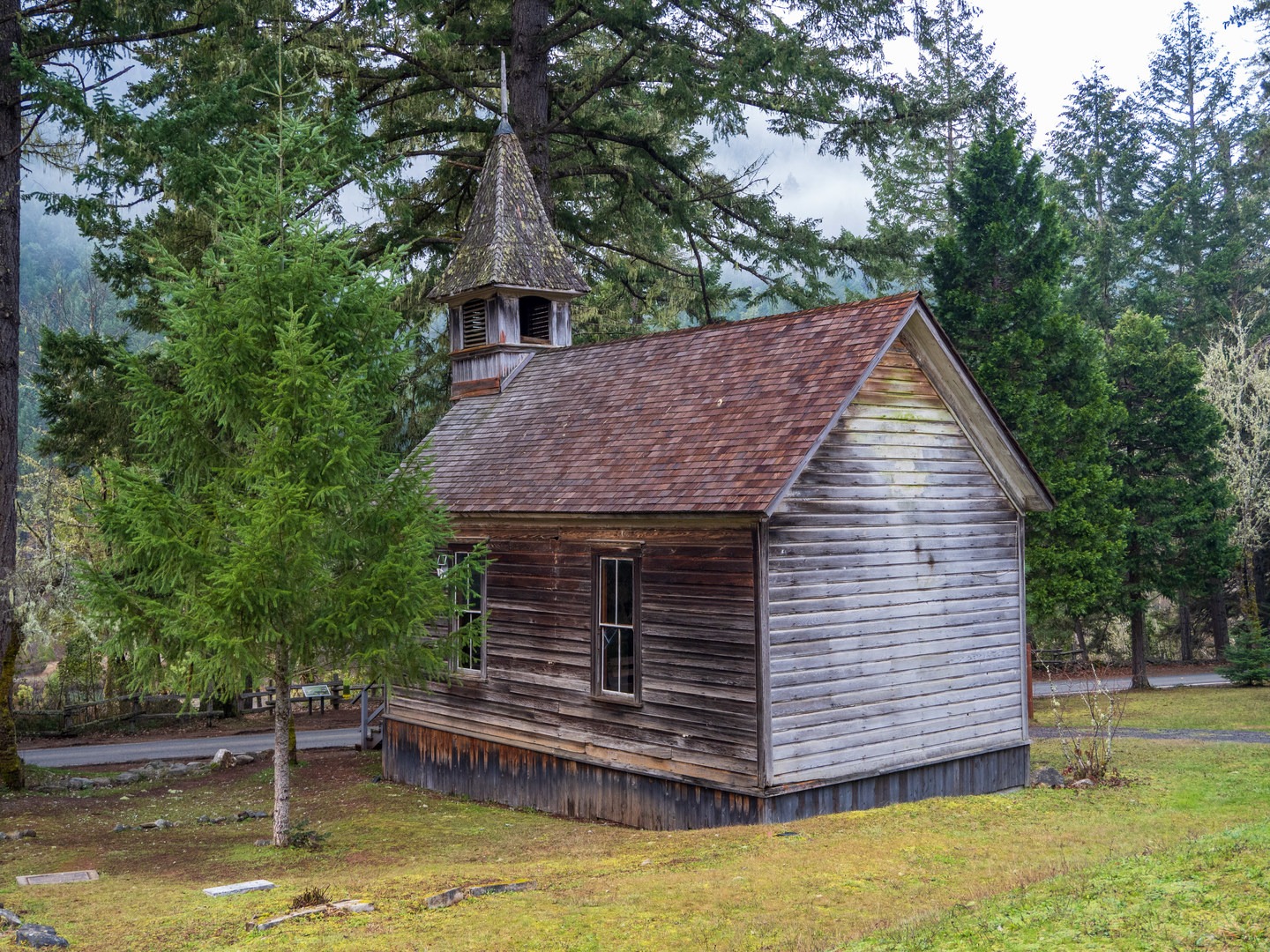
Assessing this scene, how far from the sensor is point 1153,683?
3434 centimetres

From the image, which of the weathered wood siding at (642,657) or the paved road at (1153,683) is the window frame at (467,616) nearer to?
the weathered wood siding at (642,657)

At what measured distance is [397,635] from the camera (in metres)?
12.9

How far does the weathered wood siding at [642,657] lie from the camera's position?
13.1 m

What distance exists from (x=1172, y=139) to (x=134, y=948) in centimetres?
5915

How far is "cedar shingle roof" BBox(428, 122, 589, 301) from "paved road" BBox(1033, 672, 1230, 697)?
1964cm

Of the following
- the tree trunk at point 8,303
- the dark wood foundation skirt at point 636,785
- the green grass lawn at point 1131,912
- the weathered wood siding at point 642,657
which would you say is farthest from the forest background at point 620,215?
the green grass lawn at point 1131,912

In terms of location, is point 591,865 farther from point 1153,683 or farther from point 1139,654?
point 1153,683

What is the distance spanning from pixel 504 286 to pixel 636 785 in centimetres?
999

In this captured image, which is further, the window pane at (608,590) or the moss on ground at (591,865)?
the window pane at (608,590)

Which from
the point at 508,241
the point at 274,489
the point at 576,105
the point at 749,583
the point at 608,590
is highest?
the point at 576,105

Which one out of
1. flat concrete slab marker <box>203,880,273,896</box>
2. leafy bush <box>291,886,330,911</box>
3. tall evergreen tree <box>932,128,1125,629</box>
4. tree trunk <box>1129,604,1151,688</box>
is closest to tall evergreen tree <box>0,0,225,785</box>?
flat concrete slab marker <box>203,880,273,896</box>

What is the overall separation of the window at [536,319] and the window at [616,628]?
7.35 meters

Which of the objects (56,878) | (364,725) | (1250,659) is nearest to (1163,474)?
(1250,659)

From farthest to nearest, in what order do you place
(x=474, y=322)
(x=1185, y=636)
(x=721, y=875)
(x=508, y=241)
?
(x=1185, y=636)
(x=474, y=322)
(x=508, y=241)
(x=721, y=875)
